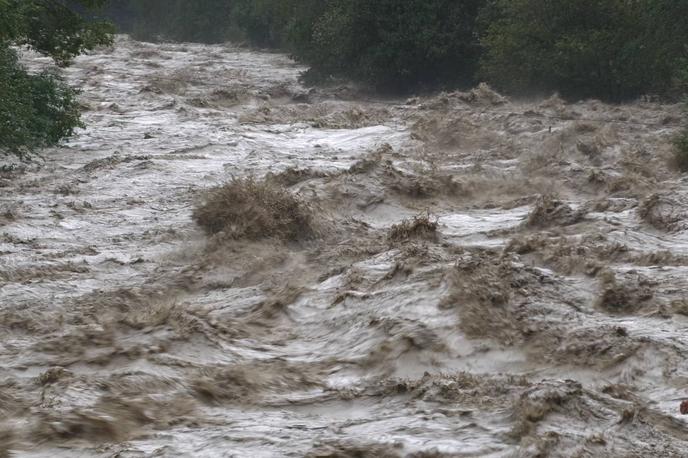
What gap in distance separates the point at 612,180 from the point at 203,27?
40.3 m

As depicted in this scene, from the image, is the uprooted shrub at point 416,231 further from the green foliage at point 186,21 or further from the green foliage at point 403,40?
the green foliage at point 186,21

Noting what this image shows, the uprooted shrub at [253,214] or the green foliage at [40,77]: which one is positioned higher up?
the green foliage at [40,77]

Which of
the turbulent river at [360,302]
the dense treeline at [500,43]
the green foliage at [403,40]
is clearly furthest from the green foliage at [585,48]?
the turbulent river at [360,302]

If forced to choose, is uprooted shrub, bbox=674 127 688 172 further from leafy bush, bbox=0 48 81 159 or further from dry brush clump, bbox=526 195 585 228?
leafy bush, bbox=0 48 81 159

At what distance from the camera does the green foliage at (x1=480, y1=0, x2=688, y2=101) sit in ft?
73.8

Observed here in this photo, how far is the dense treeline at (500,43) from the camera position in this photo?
22578 millimetres

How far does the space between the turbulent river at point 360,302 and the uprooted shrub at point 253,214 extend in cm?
22

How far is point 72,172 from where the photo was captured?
54.0 ft

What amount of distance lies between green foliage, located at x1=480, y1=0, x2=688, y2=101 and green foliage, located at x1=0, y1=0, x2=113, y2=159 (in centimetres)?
994

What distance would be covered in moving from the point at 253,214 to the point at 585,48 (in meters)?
12.3

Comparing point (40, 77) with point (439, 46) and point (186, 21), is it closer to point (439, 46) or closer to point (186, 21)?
point (439, 46)

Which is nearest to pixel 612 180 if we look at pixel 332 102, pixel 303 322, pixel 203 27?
pixel 303 322

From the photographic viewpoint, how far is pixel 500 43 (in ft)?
79.5

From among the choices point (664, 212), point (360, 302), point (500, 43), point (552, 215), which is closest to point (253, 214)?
point (360, 302)
